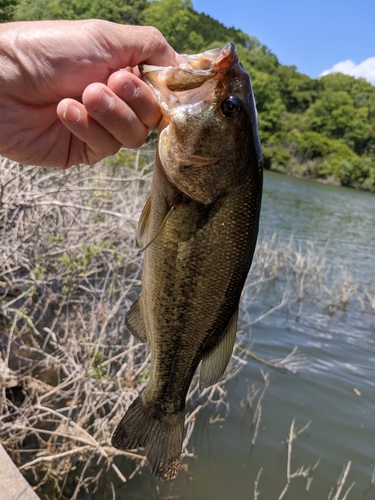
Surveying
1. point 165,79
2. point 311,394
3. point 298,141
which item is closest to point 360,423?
point 311,394

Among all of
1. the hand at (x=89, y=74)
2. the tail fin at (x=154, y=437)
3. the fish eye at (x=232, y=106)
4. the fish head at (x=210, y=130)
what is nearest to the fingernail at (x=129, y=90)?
the hand at (x=89, y=74)

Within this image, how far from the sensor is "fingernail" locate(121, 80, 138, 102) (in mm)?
1823

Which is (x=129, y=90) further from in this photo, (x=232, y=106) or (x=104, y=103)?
(x=232, y=106)

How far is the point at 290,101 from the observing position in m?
85.4

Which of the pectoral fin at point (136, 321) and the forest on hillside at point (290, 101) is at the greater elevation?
the forest on hillside at point (290, 101)

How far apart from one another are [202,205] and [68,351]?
3.79m

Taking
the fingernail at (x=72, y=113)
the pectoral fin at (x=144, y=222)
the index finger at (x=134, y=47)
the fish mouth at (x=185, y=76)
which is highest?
the index finger at (x=134, y=47)

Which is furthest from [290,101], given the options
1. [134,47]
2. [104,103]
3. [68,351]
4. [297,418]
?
[104,103]

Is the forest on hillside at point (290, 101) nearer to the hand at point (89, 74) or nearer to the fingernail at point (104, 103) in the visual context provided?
the hand at point (89, 74)

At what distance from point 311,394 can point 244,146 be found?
6.61 m

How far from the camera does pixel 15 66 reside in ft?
6.70

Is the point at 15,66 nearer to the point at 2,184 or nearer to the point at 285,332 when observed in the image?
the point at 2,184

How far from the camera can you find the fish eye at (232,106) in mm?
1727

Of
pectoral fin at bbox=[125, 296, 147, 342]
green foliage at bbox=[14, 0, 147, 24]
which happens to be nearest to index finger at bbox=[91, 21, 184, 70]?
pectoral fin at bbox=[125, 296, 147, 342]
